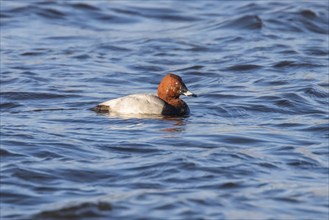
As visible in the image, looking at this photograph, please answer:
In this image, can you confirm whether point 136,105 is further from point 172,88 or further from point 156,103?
point 172,88

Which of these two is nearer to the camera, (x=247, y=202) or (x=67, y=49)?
(x=247, y=202)

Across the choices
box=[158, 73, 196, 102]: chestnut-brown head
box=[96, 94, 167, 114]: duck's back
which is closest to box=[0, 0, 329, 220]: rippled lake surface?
box=[96, 94, 167, 114]: duck's back

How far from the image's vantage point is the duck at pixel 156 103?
13.7 m

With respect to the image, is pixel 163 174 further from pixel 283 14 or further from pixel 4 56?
pixel 283 14

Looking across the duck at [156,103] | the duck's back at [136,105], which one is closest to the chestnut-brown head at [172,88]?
the duck at [156,103]

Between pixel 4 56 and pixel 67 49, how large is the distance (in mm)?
1314

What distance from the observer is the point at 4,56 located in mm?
18328

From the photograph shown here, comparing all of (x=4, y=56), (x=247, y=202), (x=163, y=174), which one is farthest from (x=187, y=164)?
(x=4, y=56)

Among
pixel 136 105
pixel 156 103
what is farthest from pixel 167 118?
pixel 136 105

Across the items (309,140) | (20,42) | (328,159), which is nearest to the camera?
(328,159)

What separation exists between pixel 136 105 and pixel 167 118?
1.57ft

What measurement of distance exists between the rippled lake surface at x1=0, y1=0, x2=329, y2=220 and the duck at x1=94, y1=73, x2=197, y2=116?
0.18m

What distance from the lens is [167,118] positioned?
1385 cm

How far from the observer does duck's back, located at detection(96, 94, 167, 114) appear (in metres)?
13.7
